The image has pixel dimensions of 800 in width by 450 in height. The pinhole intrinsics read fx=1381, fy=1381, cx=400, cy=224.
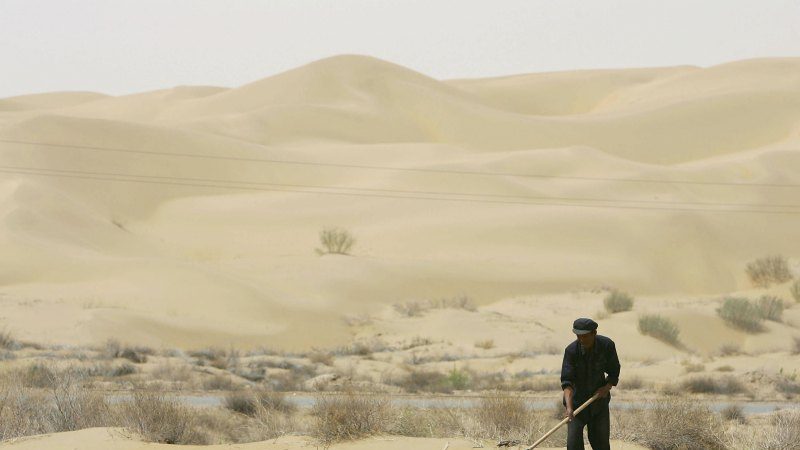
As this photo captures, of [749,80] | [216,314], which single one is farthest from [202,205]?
[749,80]

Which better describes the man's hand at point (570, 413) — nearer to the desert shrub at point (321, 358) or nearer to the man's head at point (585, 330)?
the man's head at point (585, 330)

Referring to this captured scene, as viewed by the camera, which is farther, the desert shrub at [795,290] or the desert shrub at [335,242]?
the desert shrub at [335,242]

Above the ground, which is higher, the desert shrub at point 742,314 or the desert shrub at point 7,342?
the desert shrub at point 7,342

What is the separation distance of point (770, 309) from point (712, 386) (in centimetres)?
2814

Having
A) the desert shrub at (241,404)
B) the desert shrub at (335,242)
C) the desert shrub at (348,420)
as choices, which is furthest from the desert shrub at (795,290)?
the desert shrub at (348,420)

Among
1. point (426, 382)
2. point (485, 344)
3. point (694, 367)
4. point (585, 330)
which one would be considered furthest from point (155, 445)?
point (485, 344)

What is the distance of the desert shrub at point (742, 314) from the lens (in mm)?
55906

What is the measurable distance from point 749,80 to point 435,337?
119m

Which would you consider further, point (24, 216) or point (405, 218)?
point (405, 218)

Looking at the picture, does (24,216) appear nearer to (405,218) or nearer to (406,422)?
(405,218)

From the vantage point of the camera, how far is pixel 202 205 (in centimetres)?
8869

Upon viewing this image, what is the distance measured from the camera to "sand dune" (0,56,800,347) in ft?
180

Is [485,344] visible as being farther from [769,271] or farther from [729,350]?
[769,271]

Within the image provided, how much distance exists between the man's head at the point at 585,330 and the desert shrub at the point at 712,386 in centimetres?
2011
